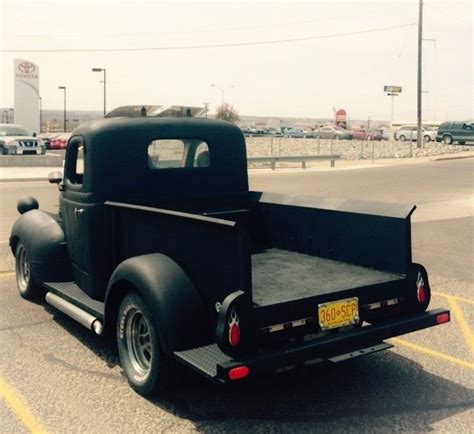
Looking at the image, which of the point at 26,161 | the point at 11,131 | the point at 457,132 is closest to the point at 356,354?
the point at 26,161

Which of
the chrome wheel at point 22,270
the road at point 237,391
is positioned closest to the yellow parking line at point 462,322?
the road at point 237,391

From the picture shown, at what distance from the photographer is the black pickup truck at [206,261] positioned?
3.57 meters

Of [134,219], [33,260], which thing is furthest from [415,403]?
[33,260]

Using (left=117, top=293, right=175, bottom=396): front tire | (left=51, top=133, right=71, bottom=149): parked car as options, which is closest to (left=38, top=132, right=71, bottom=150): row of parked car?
(left=51, top=133, right=71, bottom=149): parked car

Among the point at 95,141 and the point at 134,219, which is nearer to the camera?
the point at 134,219

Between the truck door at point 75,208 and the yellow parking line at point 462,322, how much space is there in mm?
3549

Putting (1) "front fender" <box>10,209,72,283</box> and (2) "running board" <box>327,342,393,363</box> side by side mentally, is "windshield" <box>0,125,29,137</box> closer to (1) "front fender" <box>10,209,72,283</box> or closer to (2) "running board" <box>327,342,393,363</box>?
(1) "front fender" <box>10,209,72,283</box>

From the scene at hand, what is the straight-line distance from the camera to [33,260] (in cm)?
564

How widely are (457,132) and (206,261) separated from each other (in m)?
50.1

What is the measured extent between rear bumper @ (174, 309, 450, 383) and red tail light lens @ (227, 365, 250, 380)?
0.01m

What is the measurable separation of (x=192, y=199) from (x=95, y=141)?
41.0 inches

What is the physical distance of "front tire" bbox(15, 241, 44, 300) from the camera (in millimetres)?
6312

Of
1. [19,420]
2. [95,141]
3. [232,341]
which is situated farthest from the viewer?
[95,141]

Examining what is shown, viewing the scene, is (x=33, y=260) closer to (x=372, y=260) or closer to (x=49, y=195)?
(x=372, y=260)
